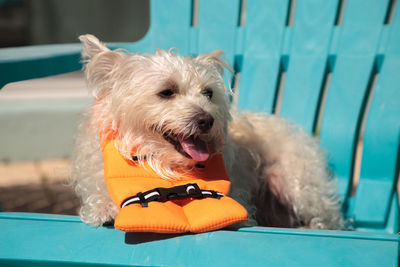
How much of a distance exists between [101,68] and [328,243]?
3.04 ft

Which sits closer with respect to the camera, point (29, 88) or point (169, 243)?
point (169, 243)

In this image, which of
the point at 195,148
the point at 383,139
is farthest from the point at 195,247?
the point at 383,139

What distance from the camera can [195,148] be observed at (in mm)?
1369

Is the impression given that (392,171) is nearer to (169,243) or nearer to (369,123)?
(369,123)

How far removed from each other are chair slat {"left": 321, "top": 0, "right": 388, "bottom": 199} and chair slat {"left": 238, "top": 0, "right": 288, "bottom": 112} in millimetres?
305

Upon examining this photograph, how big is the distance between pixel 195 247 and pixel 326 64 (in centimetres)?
142

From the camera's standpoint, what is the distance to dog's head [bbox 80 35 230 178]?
1.34 metres

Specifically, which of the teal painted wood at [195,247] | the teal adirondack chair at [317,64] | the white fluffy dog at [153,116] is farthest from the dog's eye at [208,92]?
the teal adirondack chair at [317,64]

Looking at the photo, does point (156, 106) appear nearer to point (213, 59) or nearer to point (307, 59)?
point (213, 59)

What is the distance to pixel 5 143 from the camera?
11.0 ft

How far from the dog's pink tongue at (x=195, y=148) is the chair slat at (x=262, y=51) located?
0.85 m

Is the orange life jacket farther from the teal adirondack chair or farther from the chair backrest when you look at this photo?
the chair backrest

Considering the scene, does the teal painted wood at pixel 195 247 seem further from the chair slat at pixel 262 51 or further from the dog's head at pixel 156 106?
the chair slat at pixel 262 51

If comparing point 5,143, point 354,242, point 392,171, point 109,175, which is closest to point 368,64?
point 392,171
